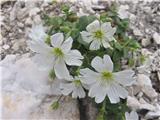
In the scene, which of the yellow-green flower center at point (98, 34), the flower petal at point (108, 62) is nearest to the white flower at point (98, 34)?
the yellow-green flower center at point (98, 34)

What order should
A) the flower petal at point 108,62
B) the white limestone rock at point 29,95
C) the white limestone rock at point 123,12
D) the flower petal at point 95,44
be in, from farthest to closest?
the white limestone rock at point 123,12 < the white limestone rock at point 29,95 < the flower petal at point 95,44 < the flower petal at point 108,62

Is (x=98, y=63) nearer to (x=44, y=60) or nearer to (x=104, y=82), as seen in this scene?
(x=104, y=82)

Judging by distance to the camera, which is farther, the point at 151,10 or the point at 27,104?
the point at 151,10

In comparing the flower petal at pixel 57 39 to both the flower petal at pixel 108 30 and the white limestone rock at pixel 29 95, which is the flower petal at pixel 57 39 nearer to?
the flower petal at pixel 108 30

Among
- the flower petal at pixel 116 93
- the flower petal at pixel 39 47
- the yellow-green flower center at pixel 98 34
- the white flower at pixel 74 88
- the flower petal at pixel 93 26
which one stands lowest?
the white flower at pixel 74 88

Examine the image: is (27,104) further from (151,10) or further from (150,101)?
(151,10)

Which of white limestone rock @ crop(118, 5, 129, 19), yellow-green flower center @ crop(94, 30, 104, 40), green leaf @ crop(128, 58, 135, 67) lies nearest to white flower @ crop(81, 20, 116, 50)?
yellow-green flower center @ crop(94, 30, 104, 40)

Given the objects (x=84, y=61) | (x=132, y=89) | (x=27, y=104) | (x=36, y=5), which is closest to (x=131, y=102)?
(x=132, y=89)
